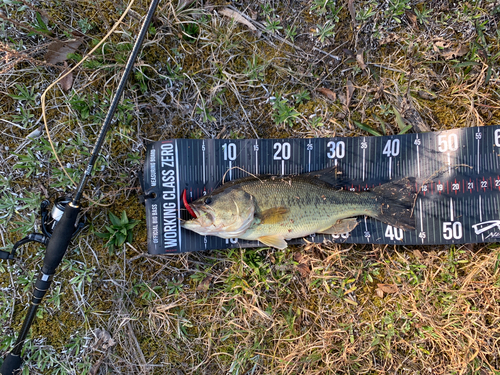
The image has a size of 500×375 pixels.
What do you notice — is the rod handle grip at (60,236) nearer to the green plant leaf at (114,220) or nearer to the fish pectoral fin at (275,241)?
the green plant leaf at (114,220)

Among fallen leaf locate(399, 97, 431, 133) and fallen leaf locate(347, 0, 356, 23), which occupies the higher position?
fallen leaf locate(347, 0, 356, 23)

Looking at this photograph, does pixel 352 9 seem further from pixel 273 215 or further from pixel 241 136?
pixel 273 215

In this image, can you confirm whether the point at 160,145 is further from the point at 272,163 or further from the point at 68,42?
the point at 68,42

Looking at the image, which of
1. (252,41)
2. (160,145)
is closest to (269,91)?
(252,41)

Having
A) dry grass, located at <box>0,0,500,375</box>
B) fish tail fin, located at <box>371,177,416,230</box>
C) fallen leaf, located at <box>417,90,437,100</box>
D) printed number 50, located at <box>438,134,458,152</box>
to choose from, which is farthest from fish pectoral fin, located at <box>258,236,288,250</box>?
fallen leaf, located at <box>417,90,437,100</box>

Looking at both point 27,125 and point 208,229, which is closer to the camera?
point 208,229

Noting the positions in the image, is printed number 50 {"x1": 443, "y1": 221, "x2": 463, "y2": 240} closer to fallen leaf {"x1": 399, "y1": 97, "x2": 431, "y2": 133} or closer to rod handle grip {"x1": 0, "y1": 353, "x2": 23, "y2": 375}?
fallen leaf {"x1": 399, "y1": 97, "x2": 431, "y2": 133}

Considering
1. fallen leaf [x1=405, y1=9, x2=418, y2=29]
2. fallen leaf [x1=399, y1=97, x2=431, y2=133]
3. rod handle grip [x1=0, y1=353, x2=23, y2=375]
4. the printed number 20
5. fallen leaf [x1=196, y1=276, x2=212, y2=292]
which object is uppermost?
fallen leaf [x1=405, y1=9, x2=418, y2=29]
